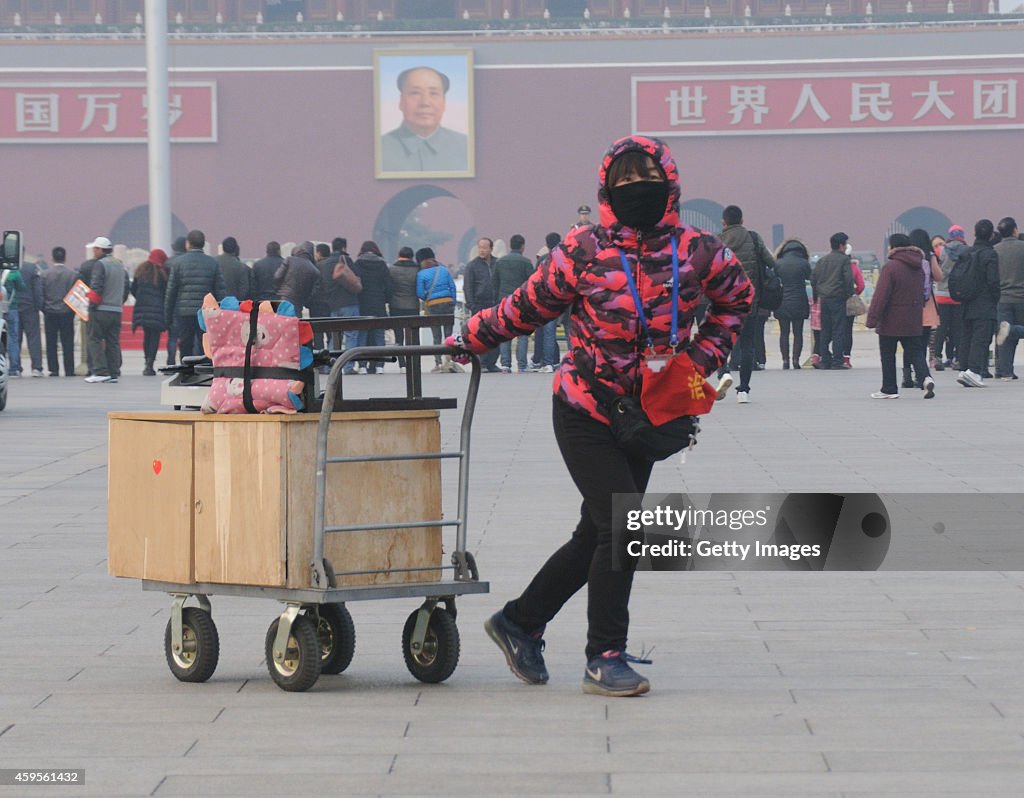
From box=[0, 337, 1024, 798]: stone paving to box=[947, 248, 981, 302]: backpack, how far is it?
951 centimetres

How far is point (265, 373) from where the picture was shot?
4.77 m

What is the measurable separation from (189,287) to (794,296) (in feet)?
20.5

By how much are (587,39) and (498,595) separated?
3539 cm

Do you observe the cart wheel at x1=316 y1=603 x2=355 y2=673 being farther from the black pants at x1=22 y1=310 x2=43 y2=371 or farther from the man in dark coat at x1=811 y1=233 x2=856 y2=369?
the black pants at x1=22 y1=310 x2=43 y2=371

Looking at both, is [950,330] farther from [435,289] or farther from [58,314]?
[58,314]

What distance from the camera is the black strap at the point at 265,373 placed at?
477 cm

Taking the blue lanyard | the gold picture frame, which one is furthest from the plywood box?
the gold picture frame

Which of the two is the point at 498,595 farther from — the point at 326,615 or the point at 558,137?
the point at 558,137

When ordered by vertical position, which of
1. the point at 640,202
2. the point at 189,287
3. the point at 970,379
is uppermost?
the point at 640,202

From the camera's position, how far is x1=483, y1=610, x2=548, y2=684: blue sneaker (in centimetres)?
477

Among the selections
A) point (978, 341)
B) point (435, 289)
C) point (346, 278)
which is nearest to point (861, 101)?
point (435, 289)

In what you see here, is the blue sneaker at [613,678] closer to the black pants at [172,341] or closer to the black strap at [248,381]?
the black strap at [248,381]

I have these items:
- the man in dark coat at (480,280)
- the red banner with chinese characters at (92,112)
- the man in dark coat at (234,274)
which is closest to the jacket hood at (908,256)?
the man in dark coat at (480,280)

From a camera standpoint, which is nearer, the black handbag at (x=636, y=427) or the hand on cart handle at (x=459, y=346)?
the black handbag at (x=636, y=427)
